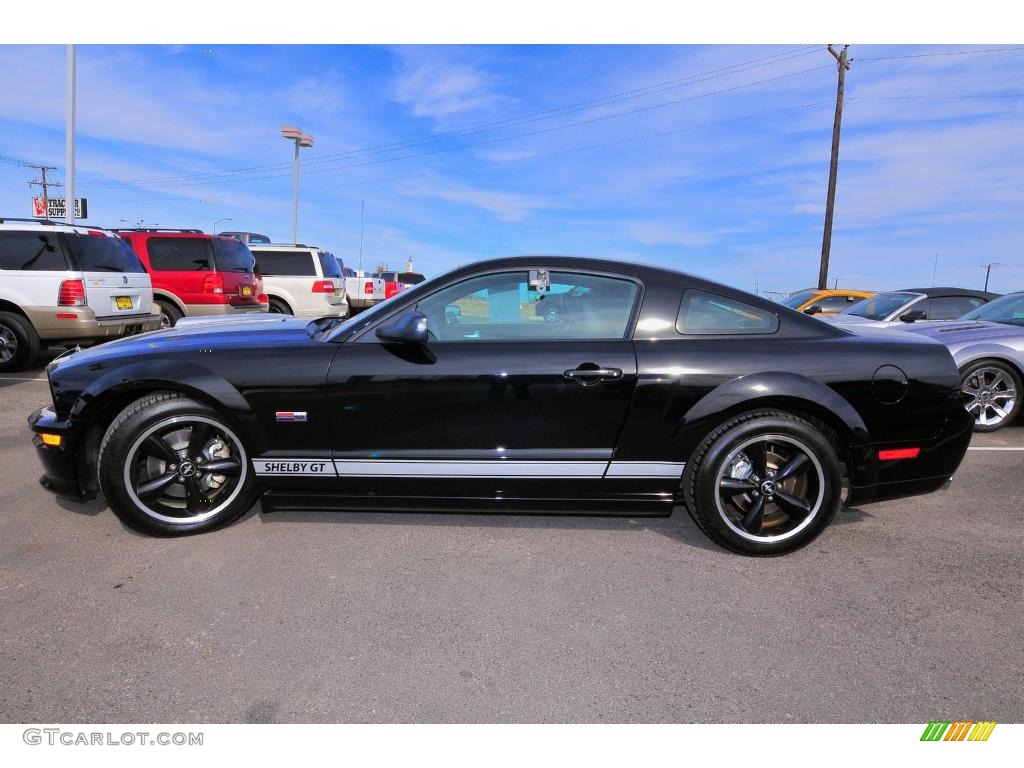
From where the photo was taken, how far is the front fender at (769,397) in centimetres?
304

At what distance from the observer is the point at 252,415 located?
10.2 ft

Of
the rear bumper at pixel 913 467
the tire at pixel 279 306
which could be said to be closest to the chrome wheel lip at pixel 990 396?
the rear bumper at pixel 913 467

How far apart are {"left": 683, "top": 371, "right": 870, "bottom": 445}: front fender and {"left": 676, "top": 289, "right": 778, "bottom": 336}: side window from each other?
0.92ft

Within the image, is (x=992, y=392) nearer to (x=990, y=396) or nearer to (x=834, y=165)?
(x=990, y=396)

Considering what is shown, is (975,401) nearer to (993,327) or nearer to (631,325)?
(993,327)

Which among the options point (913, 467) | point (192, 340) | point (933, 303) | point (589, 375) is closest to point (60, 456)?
point (192, 340)

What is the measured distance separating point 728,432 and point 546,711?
166cm

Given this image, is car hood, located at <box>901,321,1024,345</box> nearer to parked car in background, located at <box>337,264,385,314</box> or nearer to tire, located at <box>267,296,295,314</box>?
tire, located at <box>267,296,295,314</box>

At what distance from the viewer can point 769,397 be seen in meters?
3.05

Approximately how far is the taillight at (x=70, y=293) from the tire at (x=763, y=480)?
7.95m

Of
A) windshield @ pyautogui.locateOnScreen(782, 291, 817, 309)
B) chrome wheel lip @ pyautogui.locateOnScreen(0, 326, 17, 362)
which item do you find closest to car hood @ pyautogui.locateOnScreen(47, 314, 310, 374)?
chrome wheel lip @ pyautogui.locateOnScreen(0, 326, 17, 362)

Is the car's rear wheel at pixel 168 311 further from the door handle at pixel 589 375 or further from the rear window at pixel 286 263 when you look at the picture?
the door handle at pixel 589 375

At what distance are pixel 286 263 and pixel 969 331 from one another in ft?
39.3

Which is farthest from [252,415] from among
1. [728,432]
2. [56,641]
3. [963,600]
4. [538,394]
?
[963,600]
